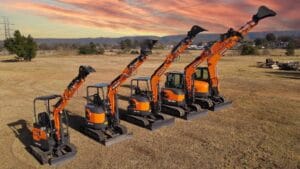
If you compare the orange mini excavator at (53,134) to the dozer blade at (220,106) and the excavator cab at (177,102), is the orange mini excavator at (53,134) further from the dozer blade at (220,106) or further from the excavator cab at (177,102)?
the dozer blade at (220,106)

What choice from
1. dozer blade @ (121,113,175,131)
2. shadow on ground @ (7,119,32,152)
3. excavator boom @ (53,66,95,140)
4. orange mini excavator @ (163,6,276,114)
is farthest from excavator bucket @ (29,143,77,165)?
orange mini excavator @ (163,6,276,114)

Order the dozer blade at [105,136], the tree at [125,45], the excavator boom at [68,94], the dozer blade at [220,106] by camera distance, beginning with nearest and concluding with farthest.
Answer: the excavator boom at [68,94] → the dozer blade at [105,136] → the dozer blade at [220,106] → the tree at [125,45]

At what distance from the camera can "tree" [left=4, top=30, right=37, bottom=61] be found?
214ft

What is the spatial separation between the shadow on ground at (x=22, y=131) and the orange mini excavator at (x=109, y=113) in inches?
110

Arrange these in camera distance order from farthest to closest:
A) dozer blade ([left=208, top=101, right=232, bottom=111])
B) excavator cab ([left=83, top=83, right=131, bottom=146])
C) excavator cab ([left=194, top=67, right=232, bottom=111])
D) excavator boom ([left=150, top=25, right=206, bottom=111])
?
1. excavator cab ([left=194, top=67, right=232, bottom=111])
2. dozer blade ([left=208, top=101, right=232, bottom=111])
3. excavator boom ([left=150, top=25, right=206, bottom=111])
4. excavator cab ([left=83, top=83, right=131, bottom=146])

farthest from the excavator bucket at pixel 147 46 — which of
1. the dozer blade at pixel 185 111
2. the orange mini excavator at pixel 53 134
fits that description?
the dozer blade at pixel 185 111

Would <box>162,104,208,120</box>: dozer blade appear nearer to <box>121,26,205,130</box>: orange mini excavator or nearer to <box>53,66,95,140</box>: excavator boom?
<box>121,26,205,130</box>: orange mini excavator

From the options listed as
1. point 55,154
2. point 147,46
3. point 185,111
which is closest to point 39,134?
point 55,154

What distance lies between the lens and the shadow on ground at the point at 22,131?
14.3 m

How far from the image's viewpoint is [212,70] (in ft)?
65.1

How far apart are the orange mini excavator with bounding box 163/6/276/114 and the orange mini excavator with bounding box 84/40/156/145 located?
4.94 meters

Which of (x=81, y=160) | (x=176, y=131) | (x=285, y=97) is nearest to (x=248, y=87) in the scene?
(x=285, y=97)

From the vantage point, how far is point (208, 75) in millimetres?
20062

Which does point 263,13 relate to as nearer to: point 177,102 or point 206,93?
point 206,93
